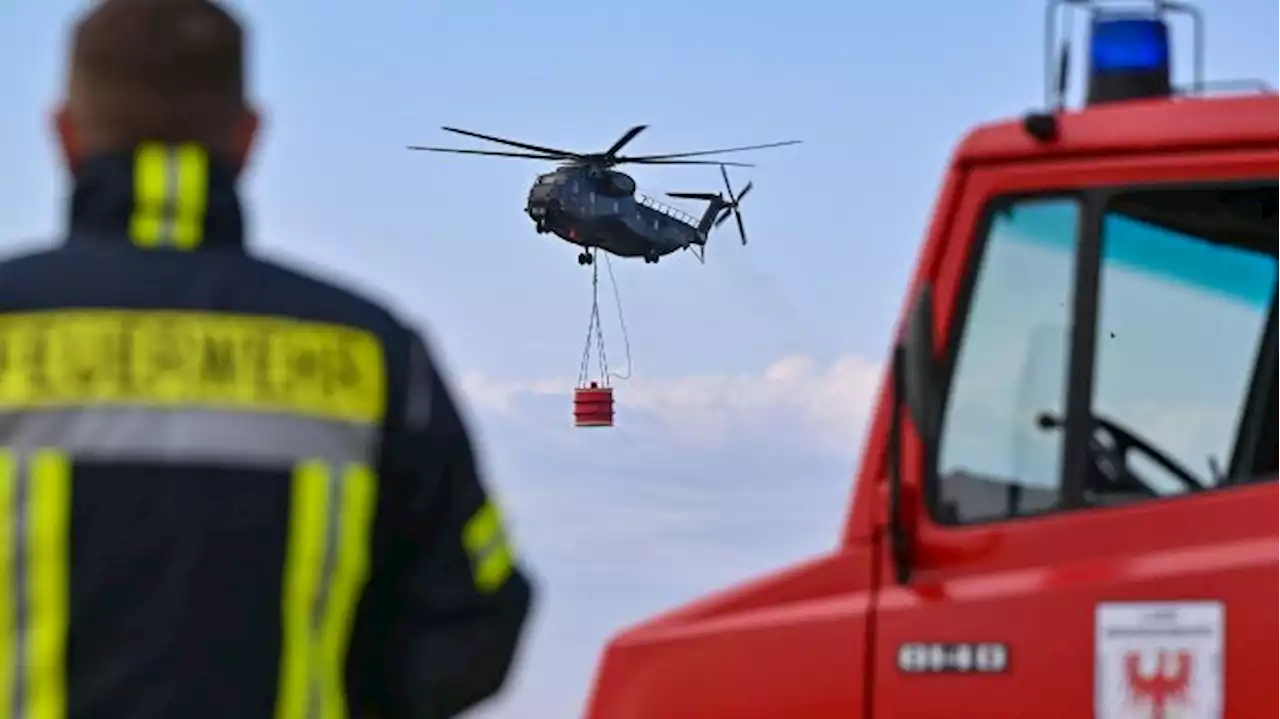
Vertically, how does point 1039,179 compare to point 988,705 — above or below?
above

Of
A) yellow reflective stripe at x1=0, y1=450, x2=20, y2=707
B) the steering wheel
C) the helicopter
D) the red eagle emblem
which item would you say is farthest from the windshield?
the helicopter

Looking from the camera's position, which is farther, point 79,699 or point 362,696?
point 362,696

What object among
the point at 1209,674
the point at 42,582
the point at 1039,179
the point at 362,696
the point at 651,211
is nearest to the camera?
the point at 42,582

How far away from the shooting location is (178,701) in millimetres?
2277

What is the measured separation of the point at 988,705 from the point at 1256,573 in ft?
1.89

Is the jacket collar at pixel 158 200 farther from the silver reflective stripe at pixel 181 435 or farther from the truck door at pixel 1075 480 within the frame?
the truck door at pixel 1075 480

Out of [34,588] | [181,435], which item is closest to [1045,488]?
[181,435]

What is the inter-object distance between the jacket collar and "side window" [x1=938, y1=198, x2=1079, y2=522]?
2368 mm

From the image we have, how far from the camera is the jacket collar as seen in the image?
2318mm

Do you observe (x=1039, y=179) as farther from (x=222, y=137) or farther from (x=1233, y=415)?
(x=222, y=137)

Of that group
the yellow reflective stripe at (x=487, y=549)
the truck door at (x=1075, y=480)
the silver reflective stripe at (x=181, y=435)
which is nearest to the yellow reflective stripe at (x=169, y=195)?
the silver reflective stripe at (x=181, y=435)

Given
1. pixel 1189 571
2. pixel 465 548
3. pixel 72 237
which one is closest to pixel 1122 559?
pixel 1189 571

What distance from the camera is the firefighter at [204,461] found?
2.27 metres

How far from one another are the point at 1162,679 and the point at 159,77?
265cm
